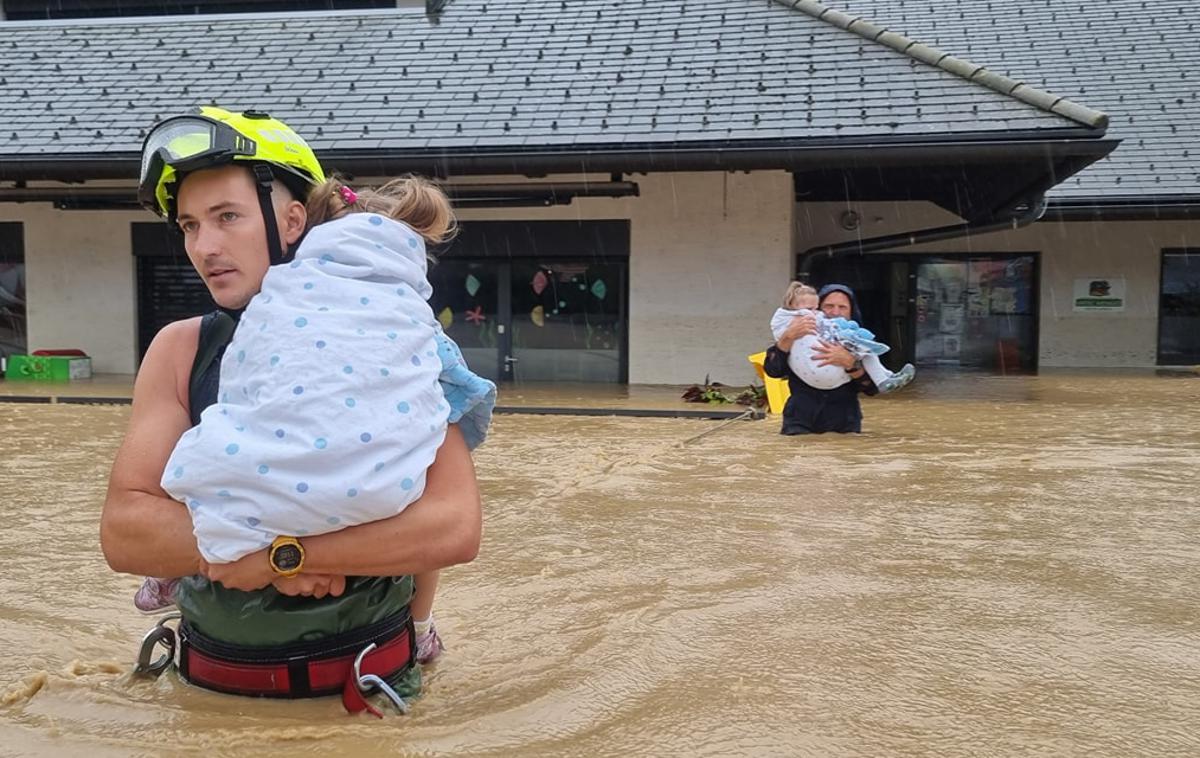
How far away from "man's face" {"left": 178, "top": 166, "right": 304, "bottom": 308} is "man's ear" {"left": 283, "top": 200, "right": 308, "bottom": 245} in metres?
0.03

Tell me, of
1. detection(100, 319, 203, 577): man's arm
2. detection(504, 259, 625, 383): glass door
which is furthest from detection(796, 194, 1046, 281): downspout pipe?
detection(100, 319, 203, 577): man's arm

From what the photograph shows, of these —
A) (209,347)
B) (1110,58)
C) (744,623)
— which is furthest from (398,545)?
(1110,58)

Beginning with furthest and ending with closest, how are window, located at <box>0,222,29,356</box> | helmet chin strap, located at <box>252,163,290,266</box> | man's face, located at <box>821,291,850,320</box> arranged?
window, located at <box>0,222,29,356</box>
man's face, located at <box>821,291,850,320</box>
helmet chin strap, located at <box>252,163,290,266</box>

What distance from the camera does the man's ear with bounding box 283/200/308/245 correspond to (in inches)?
82.4

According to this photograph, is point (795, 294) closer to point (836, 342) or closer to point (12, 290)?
point (836, 342)

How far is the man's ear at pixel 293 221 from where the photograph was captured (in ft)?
6.87

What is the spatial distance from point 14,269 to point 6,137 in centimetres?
250

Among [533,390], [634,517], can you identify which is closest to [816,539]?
[634,517]

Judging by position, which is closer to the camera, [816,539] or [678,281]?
[816,539]

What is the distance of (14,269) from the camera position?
14703mm

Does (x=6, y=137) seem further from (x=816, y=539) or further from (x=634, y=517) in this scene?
(x=816, y=539)

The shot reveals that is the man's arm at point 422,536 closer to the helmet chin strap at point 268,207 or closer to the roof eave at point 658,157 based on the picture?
the helmet chin strap at point 268,207

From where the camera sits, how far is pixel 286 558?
6.09ft

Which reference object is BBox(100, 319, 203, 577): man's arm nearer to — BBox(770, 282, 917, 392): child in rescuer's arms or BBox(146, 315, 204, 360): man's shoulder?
BBox(146, 315, 204, 360): man's shoulder
